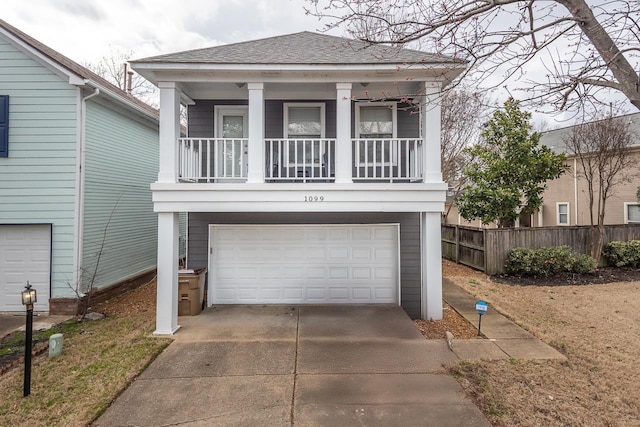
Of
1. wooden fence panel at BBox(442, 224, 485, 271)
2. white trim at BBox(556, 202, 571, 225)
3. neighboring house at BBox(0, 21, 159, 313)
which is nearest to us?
neighboring house at BBox(0, 21, 159, 313)

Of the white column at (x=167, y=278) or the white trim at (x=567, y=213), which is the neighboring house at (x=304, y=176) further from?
the white trim at (x=567, y=213)

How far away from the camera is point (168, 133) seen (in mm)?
6355

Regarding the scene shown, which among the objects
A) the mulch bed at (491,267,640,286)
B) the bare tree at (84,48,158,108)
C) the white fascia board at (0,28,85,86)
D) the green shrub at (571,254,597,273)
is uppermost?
the bare tree at (84,48,158,108)

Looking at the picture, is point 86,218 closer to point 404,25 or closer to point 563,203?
point 404,25

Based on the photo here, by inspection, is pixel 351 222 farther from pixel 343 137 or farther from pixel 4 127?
pixel 4 127

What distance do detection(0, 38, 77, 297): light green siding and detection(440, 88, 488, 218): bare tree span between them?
13.9m

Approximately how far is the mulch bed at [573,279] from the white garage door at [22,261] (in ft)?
41.5

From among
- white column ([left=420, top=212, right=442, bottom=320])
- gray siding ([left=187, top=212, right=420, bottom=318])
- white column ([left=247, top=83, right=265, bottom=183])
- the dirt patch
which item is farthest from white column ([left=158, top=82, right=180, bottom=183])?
the dirt patch

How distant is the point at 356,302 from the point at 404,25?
5898mm

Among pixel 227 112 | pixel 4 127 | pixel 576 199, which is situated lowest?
pixel 576 199

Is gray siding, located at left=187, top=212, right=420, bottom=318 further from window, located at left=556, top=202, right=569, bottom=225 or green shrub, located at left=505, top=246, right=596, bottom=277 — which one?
window, located at left=556, top=202, right=569, bottom=225

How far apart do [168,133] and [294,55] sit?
298 cm

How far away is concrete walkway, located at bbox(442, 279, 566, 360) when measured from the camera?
5254 mm

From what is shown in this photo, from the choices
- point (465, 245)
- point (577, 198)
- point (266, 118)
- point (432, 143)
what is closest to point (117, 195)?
point (266, 118)
